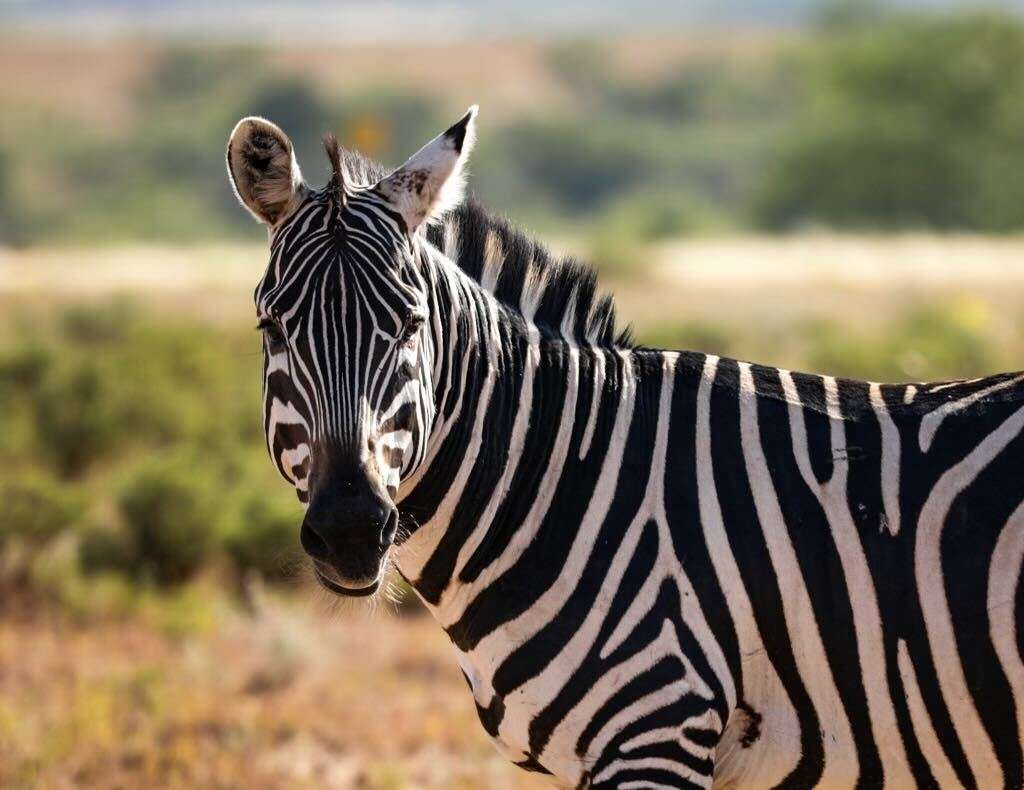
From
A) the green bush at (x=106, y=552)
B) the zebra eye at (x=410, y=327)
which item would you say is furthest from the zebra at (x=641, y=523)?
the green bush at (x=106, y=552)

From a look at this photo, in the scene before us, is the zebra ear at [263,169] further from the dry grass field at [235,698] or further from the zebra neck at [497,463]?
the dry grass field at [235,698]

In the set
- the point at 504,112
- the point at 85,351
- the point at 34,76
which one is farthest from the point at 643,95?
the point at 85,351

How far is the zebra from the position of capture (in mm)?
3715

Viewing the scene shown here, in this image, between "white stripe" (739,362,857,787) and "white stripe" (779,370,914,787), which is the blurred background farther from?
"white stripe" (779,370,914,787)

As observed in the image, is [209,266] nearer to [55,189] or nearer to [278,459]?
[278,459]

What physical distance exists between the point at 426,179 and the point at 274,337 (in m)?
0.60

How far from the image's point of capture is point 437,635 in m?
9.86

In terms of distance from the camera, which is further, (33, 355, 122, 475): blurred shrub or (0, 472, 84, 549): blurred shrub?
(33, 355, 122, 475): blurred shrub

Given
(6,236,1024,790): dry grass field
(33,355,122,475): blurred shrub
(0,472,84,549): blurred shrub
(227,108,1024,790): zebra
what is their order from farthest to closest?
(33,355,122,475): blurred shrub, (0,472,84,549): blurred shrub, (6,236,1024,790): dry grass field, (227,108,1024,790): zebra

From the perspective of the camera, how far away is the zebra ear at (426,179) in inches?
152

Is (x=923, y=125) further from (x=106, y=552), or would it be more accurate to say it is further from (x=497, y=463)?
(x=497, y=463)

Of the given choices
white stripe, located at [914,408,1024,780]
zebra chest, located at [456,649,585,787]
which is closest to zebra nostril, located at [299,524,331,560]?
zebra chest, located at [456,649,585,787]

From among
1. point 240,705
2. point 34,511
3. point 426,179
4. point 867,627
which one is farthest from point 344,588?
point 34,511

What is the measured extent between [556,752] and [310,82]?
3057 inches
